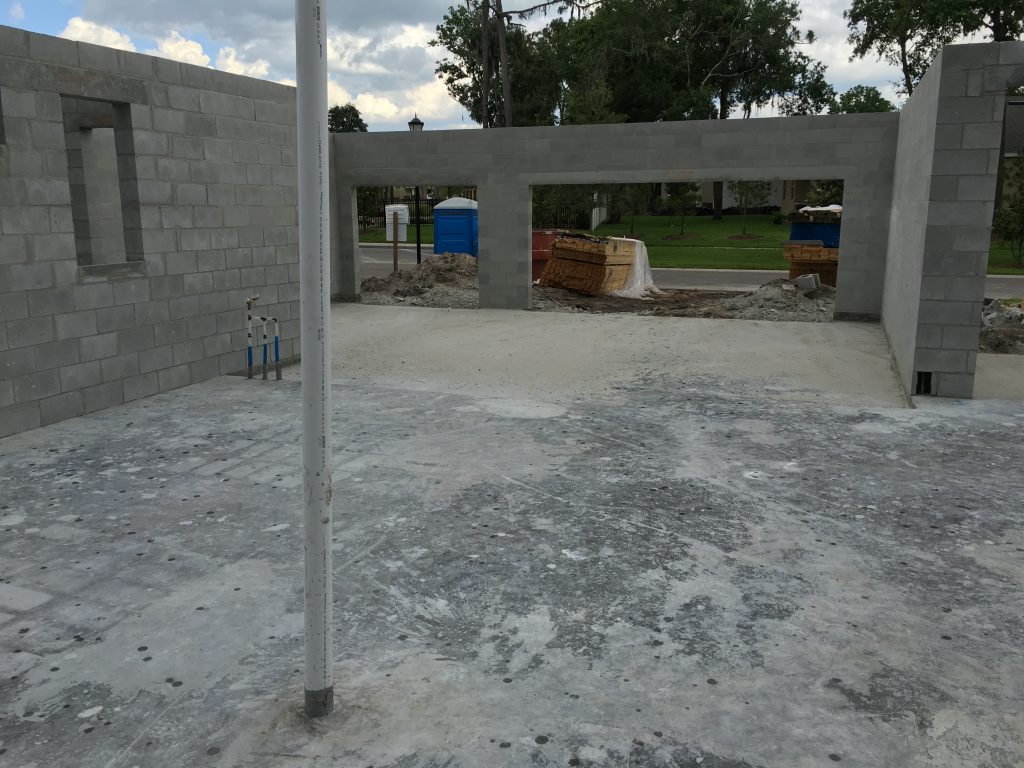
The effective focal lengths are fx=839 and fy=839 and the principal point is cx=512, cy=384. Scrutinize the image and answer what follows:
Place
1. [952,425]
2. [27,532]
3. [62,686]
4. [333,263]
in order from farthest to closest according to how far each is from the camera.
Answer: [333,263]
[952,425]
[27,532]
[62,686]

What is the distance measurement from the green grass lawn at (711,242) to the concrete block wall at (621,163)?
1304 centimetres

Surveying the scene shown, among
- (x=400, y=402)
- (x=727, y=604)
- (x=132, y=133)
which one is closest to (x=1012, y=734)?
(x=727, y=604)

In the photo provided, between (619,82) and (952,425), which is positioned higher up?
(619,82)

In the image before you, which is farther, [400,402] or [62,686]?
[400,402]

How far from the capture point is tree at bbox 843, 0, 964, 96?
3850 centimetres

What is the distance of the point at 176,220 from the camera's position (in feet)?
34.9

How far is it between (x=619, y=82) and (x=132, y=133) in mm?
43412

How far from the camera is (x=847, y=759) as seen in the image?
11.9 feet

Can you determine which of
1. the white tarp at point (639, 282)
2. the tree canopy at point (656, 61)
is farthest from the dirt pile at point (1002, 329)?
the tree canopy at point (656, 61)

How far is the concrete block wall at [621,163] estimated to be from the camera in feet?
54.5

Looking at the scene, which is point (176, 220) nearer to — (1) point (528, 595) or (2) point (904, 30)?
(1) point (528, 595)

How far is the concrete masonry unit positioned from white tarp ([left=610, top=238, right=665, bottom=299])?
304 inches

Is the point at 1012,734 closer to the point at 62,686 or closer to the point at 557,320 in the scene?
the point at 62,686

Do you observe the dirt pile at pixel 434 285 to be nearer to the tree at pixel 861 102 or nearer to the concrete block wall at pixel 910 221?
the concrete block wall at pixel 910 221
